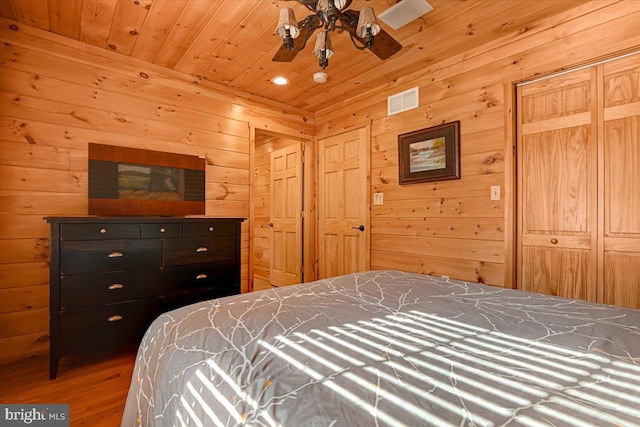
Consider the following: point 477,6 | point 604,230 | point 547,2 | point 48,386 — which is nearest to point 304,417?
→ point 48,386

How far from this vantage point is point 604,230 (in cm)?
208

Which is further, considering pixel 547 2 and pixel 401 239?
pixel 401 239

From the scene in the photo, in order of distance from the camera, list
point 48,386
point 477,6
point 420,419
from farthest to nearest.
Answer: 1. point 477,6
2. point 48,386
3. point 420,419

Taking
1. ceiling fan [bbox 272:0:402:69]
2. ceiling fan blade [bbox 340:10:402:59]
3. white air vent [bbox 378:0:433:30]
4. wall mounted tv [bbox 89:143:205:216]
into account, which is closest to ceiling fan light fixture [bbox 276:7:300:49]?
ceiling fan [bbox 272:0:402:69]

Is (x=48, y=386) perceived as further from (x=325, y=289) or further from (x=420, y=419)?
(x=420, y=419)

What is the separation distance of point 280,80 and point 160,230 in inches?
75.1

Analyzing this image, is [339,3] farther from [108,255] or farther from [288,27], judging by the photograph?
→ [108,255]

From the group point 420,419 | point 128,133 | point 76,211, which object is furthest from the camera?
point 128,133

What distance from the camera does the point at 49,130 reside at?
2488mm

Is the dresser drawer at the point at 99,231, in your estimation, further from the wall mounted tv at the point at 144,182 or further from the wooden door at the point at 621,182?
the wooden door at the point at 621,182

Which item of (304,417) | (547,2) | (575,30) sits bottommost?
(304,417)

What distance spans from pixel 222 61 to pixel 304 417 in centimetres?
304

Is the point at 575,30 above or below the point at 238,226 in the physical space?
above

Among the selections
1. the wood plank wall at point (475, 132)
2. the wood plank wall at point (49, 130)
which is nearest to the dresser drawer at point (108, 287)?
the wood plank wall at point (49, 130)
